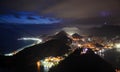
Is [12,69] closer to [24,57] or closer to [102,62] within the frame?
[24,57]

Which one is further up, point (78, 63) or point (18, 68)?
point (78, 63)

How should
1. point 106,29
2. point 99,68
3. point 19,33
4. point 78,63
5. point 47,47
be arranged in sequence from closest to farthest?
point 99,68 → point 78,63 → point 47,47 → point 106,29 → point 19,33

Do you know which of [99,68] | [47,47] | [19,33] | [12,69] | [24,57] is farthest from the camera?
[19,33]

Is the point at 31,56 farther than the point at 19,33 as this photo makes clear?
No

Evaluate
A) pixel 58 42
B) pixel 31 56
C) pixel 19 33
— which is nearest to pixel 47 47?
pixel 58 42

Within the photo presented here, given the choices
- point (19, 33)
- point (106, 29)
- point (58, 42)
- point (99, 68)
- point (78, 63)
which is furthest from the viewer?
point (19, 33)

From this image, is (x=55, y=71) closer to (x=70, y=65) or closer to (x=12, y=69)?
(x=70, y=65)

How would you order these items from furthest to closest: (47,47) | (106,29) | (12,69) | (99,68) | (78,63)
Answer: (106,29) < (47,47) < (12,69) < (78,63) < (99,68)

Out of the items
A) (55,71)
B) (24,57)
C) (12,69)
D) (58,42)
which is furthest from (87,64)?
(58,42)

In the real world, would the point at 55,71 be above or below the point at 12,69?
above
